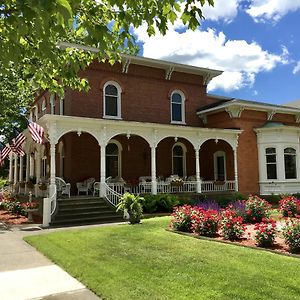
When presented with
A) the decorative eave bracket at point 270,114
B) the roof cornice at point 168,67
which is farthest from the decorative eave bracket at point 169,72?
the decorative eave bracket at point 270,114

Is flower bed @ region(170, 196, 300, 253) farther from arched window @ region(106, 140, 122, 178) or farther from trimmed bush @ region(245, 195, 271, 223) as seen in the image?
arched window @ region(106, 140, 122, 178)

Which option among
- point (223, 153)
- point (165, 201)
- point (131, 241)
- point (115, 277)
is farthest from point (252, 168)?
point (115, 277)

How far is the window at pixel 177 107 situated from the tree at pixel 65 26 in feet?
61.6

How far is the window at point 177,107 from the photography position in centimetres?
2566

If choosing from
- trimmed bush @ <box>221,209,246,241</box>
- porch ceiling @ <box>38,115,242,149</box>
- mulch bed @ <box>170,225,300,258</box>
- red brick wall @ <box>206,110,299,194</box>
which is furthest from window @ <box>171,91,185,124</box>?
trimmed bush @ <box>221,209,246,241</box>

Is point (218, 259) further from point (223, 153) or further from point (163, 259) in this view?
point (223, 153)

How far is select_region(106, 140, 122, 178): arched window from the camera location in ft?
74.8

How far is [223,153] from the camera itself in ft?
82.9

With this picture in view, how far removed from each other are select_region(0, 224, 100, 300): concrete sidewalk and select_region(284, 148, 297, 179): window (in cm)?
1851

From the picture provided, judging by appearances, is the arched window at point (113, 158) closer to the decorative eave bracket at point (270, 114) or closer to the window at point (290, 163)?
the decorative eave bracket at point (270, 114)

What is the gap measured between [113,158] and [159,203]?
5.33m

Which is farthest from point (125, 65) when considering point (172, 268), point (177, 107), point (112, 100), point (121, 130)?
point (172, 268)

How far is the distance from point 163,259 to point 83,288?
6.98ft

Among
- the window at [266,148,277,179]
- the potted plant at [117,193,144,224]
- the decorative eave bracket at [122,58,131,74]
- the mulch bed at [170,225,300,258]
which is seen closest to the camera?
the mulch bed at [170,225,300,258]
